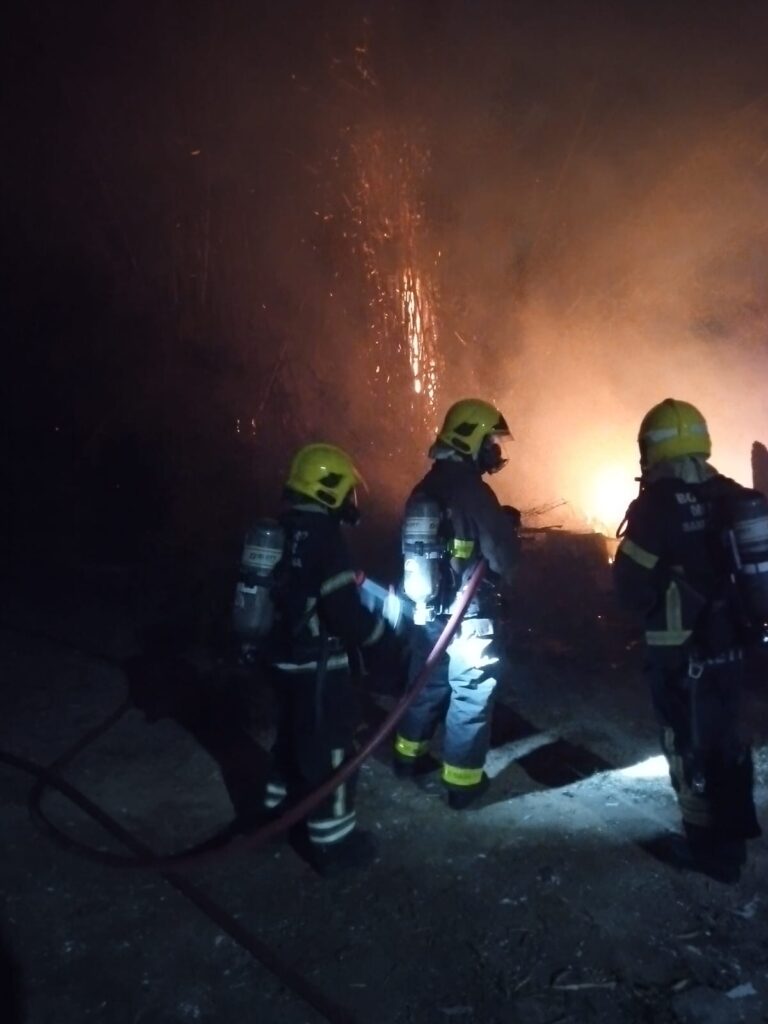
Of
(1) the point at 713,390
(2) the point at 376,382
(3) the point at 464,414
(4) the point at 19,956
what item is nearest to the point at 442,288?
(2) the point at 376,382

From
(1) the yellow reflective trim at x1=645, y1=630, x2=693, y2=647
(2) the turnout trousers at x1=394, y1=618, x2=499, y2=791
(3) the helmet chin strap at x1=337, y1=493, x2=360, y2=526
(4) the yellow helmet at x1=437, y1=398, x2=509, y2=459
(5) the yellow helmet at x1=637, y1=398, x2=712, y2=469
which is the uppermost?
(4) the yellow helmet at x1=437, y1=398, x2=509, y2=459

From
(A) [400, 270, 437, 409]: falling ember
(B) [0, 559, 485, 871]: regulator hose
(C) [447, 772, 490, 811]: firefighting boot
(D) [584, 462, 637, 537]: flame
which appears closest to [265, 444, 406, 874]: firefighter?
(B) [0, 559, 485, 871]: regulator hose

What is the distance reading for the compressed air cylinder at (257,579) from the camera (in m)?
3.61

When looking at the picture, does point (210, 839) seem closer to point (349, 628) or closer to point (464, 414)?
point (349, 628)

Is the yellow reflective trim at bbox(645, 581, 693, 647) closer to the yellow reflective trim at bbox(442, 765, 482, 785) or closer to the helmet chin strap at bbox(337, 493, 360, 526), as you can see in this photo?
the yellow reflective trim at bbox(442, 765, 482, 785)

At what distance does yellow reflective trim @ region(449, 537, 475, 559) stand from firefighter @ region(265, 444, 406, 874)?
0.68m

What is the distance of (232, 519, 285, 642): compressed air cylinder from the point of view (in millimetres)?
3609

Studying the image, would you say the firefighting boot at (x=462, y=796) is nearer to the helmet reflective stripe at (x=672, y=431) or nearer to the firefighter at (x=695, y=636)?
the firefighter at (x=695, y=636)

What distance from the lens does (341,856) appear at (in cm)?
377

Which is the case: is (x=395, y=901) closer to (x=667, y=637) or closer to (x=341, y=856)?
(x=341, y=856)

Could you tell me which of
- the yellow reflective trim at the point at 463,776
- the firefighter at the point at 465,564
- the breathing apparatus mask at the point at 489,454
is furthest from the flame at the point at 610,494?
the yellow reflective trim at the point at 463,776

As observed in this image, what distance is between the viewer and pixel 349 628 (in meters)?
3.71

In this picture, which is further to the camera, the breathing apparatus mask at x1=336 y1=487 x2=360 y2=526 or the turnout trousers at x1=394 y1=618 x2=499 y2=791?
the turnout trousers at x1=394 y1=618 x2=499 y2=791

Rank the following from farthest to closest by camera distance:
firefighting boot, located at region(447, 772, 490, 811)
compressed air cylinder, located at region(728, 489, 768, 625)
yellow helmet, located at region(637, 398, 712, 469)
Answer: firefighting boot, located at region(447, 772, 490, 811) → yellow helmet, located at region(637, 398, 712, 469) → compressed air cylinder, located at region(728, 489, 768, 625)
